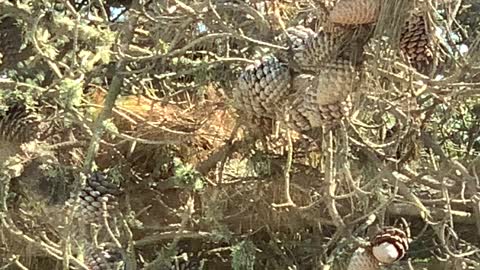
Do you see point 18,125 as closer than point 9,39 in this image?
Yes

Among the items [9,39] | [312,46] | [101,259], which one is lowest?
[101,259]

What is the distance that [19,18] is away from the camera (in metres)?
1.42

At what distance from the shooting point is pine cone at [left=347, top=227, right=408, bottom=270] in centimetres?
110

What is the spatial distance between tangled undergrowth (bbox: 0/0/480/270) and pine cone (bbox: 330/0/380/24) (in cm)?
8

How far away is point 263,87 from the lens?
114 cm

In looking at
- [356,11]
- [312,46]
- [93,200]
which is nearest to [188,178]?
[93,200]

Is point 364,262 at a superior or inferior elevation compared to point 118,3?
inferior

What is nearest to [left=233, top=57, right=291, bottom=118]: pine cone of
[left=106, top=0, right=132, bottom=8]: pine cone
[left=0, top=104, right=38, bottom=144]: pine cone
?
[left=0, top=104, right=38, bottom=144]: pine cone

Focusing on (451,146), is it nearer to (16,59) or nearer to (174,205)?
(174,205)

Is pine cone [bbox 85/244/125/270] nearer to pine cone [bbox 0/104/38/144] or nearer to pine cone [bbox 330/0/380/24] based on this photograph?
pine cone [bbox 0/104/38/144]

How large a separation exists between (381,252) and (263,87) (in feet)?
0.67

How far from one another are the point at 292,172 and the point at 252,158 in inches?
2.6

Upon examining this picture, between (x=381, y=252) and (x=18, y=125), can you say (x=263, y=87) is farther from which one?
(x=18, y=125)

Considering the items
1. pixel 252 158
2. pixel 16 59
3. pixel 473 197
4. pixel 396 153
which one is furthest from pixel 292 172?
pixel 16 59
